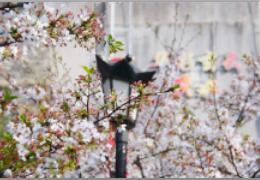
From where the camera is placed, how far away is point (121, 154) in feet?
20.9

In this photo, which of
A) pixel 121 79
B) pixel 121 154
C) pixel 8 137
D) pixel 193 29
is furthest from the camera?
pixel 193 29

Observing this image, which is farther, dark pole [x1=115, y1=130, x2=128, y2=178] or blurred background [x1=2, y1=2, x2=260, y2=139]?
blurred background [x1=2, y1=2, x2=260, y2=139]

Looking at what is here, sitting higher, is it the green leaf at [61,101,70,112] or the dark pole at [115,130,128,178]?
the green leaf at [61,101,70,112]

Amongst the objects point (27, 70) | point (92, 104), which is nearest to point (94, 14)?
point (92, 104)

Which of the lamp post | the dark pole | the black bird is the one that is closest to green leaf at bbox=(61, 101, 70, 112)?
the lamp post

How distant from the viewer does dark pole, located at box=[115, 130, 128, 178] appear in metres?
6.33

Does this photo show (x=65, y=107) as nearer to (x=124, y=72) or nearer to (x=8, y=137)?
(x=8, y=137)

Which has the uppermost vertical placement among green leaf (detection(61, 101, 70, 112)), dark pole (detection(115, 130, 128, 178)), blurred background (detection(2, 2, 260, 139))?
blurred background (detection(2, 2, 260, 139))

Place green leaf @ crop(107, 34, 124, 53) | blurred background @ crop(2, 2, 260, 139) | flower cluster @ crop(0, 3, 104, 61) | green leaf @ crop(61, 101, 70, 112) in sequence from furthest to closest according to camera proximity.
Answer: blurred background @ crop(2, 2, 260, 139), green leaf @ crop(107, 34, 124, 53), green leaf @ crop(61, 101, 70, 112), flower cluster @ crop(0, 3, 104, 61)

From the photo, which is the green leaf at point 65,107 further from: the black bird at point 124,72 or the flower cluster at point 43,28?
the black bird at point 124,72

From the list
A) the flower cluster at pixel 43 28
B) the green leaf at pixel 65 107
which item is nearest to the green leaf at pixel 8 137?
the green leaf at pixel 65 107

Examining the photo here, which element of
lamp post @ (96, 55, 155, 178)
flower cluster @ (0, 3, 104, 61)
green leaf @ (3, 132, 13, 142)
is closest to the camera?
green leaf @ (3, 132, 13, 142)

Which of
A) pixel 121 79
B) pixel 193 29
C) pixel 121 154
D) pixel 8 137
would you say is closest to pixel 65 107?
pixel 8 137

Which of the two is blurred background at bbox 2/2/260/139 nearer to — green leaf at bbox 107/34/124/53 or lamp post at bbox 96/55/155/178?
lamp post at bbox 96/55/155/178
